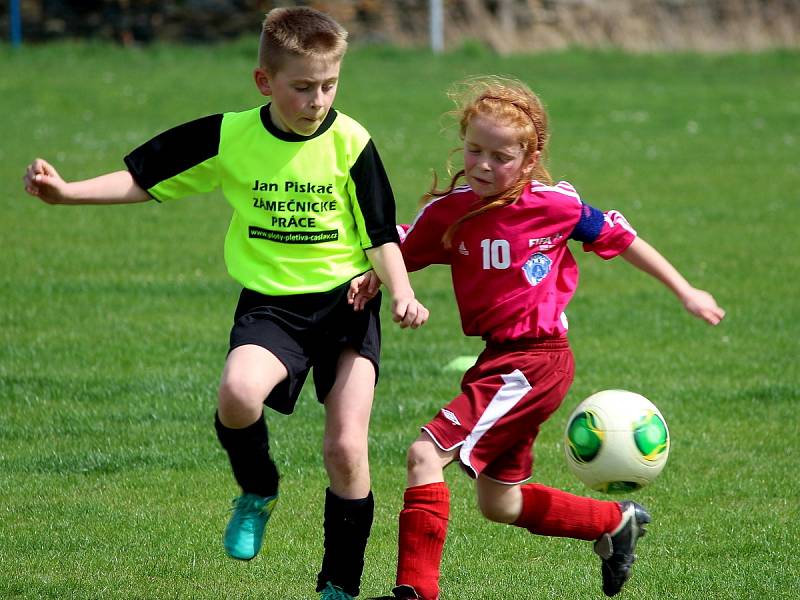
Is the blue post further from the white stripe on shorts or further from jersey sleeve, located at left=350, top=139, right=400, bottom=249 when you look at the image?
the white stripe on shorts

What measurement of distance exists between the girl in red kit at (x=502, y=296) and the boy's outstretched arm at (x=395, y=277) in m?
0.18

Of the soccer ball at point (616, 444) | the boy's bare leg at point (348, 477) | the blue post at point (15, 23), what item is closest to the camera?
the boy's bare leg at point (348, 477)

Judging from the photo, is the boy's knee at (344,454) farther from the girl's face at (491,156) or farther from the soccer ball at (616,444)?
the girl's face at (491,156)

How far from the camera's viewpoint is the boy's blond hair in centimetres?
427

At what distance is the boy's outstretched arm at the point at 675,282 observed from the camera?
4.48m

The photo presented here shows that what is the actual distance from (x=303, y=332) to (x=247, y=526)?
0.67 meters

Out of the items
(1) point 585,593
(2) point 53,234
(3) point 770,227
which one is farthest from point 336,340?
(3) point 770,227

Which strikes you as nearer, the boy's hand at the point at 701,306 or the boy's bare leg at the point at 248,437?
the boy's bare leg at the point at 248,437

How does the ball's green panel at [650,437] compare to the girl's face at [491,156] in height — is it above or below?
below

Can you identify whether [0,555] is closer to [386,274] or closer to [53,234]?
[386,274]

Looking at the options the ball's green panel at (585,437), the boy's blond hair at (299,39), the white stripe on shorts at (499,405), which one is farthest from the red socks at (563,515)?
the boy's blond hair at (299,39)

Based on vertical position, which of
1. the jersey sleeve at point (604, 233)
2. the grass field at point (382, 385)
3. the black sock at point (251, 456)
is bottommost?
the grass field at point (382, 385)

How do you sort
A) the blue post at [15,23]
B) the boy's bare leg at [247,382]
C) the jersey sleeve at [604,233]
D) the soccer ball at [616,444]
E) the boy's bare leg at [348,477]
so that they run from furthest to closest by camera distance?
the blue post at [15,23] → the soccer ball at [616,444] → the jersey sleeve at [604,233] → the boy's bare leg at [348,477] → the boy's bare leg at [247,382]

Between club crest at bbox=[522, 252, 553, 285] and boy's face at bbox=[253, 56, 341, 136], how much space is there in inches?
33.3
